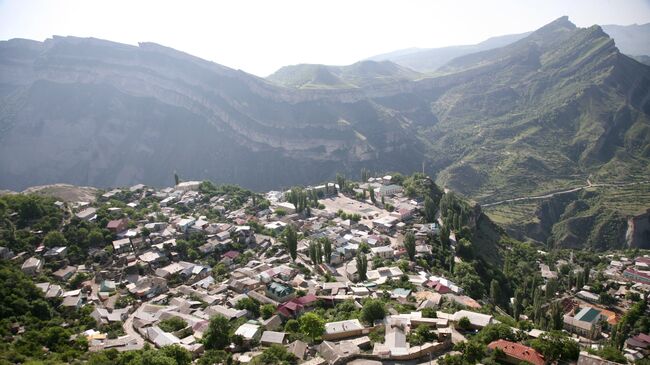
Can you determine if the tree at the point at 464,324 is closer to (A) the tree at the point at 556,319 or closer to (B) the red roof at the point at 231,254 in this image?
(A) the tree at the point at 556,319

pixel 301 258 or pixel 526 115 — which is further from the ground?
pixel 526 115

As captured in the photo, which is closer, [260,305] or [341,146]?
[260,305]

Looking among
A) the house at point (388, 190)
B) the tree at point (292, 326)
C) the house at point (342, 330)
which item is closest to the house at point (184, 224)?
the tree at point (292, 326)

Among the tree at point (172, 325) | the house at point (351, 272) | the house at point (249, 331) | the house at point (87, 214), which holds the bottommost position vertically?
the house at point (351, 272)

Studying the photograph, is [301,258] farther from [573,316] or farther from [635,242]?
[635,242]

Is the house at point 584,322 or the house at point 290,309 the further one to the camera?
the house at point 584,322

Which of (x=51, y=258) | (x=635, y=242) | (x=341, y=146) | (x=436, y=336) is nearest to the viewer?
(x=436, y=336)

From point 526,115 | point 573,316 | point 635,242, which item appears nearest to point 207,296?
point 573,316
